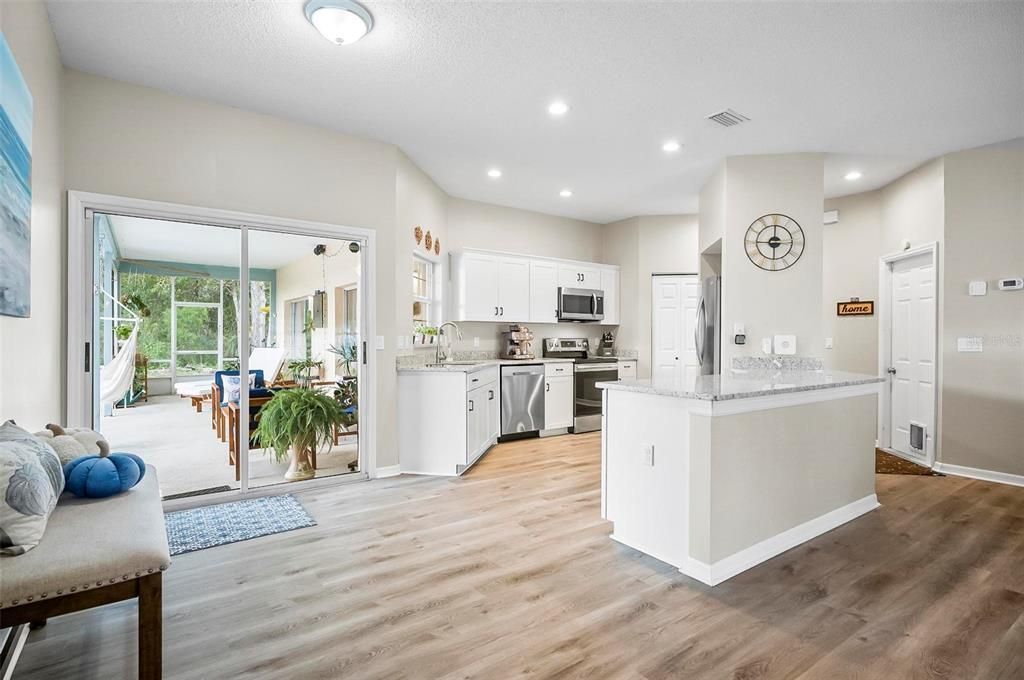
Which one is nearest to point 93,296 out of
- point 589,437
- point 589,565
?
point 589,565

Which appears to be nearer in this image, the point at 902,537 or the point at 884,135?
the point at 902,537

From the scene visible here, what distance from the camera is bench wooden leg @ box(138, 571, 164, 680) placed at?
138 cm

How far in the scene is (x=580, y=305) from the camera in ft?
21.2

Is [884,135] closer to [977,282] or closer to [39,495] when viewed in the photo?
[977,282]

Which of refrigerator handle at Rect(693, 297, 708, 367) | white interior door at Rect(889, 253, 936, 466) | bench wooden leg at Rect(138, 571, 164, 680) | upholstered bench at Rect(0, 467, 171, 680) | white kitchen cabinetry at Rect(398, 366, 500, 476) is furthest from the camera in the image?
refrigerator handle at Rect(693, 297, 708, 367)

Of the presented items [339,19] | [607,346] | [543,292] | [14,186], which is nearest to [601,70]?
[339,19]

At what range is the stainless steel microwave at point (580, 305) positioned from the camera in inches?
249

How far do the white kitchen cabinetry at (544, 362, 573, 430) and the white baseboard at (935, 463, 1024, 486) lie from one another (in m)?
→ 3.44

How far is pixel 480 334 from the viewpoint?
6016 mm

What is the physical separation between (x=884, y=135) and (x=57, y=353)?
225 inches

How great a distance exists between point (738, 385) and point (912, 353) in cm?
334

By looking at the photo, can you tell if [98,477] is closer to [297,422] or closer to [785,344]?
[297,422]

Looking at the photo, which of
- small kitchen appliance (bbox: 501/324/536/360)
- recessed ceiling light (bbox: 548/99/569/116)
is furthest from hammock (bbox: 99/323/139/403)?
small kitchen appliance (bbox: 501/324/536/360)

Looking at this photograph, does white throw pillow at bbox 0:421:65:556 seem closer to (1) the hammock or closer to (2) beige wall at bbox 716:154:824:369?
(1) the hammock
